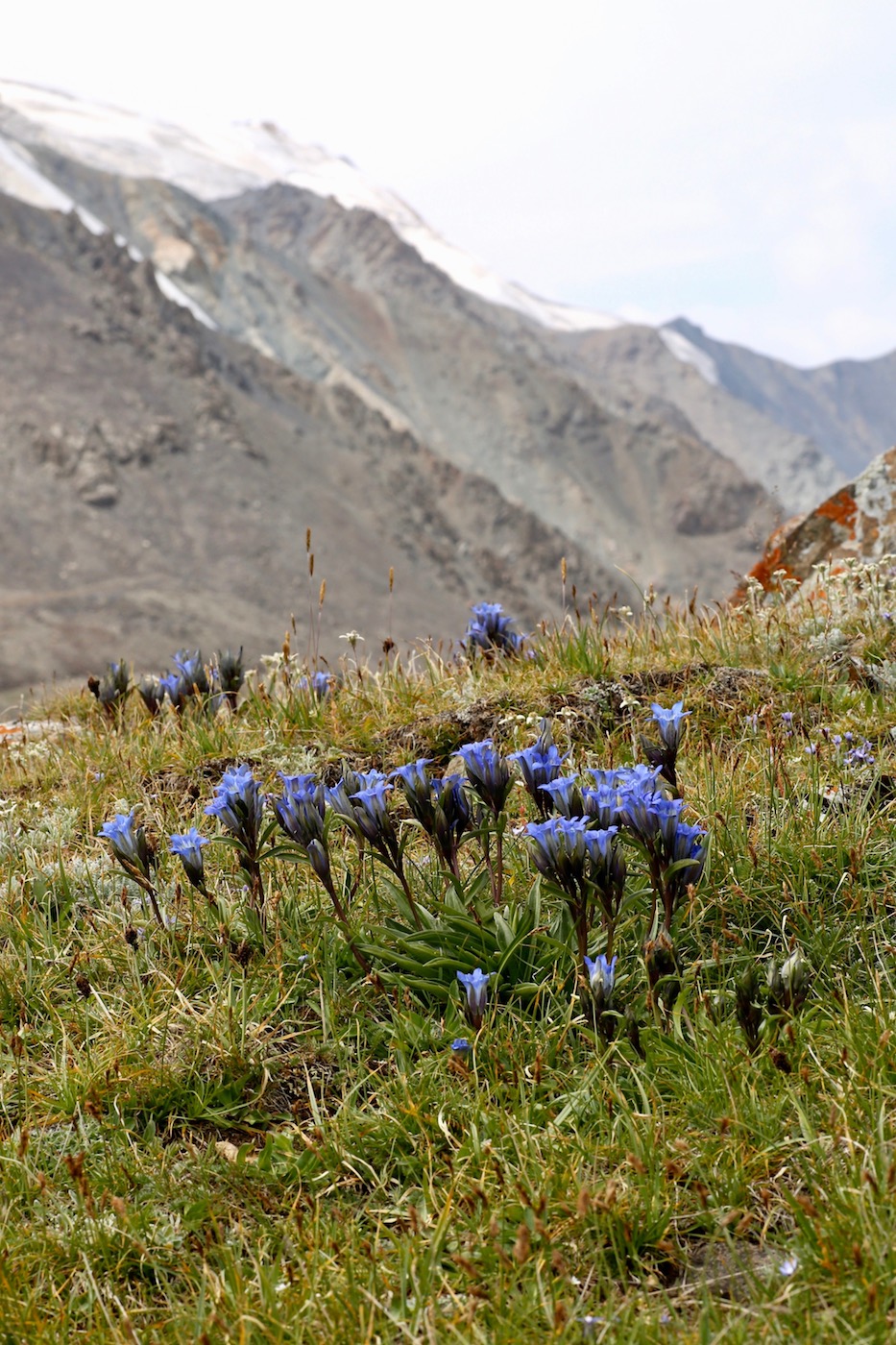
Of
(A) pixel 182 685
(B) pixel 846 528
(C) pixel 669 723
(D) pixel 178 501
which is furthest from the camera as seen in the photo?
(D) pixel 178 501

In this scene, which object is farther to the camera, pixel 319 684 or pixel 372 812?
pixel 319 684

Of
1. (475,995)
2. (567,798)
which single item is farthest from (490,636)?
(475,995)

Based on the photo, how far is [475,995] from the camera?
3.03m

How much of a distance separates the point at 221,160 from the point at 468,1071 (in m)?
169

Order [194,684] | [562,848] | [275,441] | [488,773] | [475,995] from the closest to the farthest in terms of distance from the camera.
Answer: [562,848] → [475,995] → [488,773] → [194,684] → [275,441]

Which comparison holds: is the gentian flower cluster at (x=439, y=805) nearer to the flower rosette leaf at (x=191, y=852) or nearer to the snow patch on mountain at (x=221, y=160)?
the flower rosette leaf at (x=191, y=852)

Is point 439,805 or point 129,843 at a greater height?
point 439,805

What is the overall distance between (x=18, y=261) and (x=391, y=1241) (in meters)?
71.5

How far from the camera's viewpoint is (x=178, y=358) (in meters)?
63.9

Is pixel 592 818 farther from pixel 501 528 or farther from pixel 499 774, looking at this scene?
pixel 501 528

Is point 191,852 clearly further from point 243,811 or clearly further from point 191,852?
point 243,811

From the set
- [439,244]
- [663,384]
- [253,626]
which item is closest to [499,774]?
[253,626]

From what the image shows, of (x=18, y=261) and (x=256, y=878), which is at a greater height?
(x=18, y=261)

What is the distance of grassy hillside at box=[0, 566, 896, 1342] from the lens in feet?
7.59
